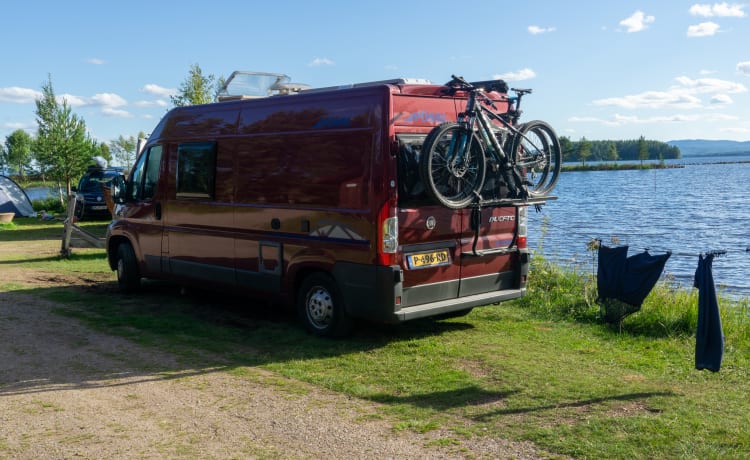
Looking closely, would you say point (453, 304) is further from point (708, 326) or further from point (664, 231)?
point (664, 231)

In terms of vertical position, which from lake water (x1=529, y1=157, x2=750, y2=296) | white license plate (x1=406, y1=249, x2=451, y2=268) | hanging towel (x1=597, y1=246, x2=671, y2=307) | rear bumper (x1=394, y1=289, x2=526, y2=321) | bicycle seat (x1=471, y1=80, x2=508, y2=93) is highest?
bicycle seat (x1=471, y1=80, x2=508, y2=93)

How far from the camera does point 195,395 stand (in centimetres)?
616

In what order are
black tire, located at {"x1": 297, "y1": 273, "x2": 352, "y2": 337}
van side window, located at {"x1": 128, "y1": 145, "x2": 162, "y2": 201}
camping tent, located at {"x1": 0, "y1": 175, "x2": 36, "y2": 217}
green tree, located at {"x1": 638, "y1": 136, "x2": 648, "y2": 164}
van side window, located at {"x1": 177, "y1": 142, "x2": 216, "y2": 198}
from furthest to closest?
green tree, located at {"x1": 638, "y1": 136, "x2": 648, "y2": 164}, camping tent, located at {"x1": 0, "y1": 175, "x2": 36, "y2": 217}, van side window, located at {"x1": 128, "y1": 145, "x2": 162, "y2": 201}, van side window, located at {"x1": 177, "y1": 142, "x2": 216, "y2": 198}, black tire, located at {"x1": 297, "y1": 273, "x2": 352, "y2": 337}

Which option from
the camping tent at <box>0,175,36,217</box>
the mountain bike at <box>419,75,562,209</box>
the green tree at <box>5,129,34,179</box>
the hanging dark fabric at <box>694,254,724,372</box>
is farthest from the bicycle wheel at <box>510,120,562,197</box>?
the green tree at <box>5,129,34,179</box>

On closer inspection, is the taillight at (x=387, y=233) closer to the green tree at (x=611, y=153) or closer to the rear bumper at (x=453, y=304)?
the rear bumper at (x=453, y=304)

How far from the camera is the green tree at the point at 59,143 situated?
33.4m

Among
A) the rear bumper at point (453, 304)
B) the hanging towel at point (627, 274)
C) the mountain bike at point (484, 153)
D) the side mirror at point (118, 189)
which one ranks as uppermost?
the mountain bike at point (484, 153)

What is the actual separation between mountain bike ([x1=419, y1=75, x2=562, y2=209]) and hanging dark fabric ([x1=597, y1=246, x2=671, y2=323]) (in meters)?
1.23

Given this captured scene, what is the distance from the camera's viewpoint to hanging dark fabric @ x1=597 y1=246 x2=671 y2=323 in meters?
8.27

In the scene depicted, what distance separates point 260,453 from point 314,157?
12.6 ft

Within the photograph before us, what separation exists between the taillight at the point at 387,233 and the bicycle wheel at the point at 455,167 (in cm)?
43

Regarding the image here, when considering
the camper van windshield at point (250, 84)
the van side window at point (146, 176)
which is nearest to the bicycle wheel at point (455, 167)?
the camper van windshield at point (250, 84)

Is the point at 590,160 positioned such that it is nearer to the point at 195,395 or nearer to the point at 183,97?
the point at 183,97

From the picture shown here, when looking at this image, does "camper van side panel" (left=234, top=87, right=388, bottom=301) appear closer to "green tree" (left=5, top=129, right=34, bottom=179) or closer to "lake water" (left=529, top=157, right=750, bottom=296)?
"lake water" (left=529, top=157, right=750, bottom=296)
